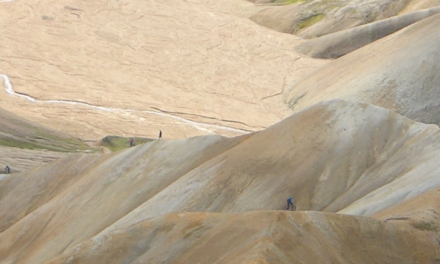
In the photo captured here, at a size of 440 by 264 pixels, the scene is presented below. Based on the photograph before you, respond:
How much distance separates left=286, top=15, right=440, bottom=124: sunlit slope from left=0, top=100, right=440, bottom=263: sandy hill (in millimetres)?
15104

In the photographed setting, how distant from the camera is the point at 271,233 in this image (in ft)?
68.7

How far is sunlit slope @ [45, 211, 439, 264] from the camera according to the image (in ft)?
68.5

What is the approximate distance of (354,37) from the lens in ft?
221

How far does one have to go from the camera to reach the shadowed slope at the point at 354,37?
64125mm

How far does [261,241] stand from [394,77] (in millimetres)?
30593

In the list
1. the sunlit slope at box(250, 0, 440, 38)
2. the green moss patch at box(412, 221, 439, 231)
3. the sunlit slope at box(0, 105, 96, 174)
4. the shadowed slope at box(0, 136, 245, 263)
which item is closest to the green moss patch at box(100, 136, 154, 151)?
the sunlit slope at box(0, 105, 96, 174)

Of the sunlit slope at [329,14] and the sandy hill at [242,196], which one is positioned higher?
the sandy hill at [242,196]

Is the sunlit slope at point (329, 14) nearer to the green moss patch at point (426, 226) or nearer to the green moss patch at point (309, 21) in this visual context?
the green moss patch at point (309, 21)

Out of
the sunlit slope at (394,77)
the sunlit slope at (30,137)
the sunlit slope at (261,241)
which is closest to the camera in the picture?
the sunlit slope at (261,241)

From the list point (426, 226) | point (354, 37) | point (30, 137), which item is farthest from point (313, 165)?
point (354, 37)

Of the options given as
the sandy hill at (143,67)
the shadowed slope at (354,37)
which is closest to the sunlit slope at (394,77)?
the sandy hill at (143,67)

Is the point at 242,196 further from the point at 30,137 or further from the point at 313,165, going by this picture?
the point at 30,137

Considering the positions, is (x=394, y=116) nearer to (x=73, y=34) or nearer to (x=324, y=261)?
(x=324, y=261)

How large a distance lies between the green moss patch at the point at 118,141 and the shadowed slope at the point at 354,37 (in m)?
20.9
